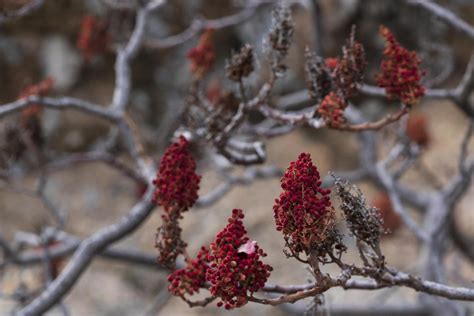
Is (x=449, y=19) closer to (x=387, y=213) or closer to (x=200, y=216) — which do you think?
(x=387, y=213)

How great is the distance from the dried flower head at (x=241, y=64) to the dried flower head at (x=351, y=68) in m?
0.39

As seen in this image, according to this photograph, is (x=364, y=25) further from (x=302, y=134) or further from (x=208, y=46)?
(x=208, y=46)

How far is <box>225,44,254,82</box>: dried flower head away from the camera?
2.71 m

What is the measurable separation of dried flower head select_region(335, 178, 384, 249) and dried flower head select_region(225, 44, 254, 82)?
987 millimetres

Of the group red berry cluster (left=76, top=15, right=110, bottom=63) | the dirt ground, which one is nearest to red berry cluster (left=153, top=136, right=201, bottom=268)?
red berry cluster (left=76, top=15, right=110, bottom=63)

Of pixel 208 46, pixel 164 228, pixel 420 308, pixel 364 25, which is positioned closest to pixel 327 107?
pixel 164 228

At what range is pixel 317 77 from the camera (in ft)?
8.69

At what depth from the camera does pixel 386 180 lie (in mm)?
5195

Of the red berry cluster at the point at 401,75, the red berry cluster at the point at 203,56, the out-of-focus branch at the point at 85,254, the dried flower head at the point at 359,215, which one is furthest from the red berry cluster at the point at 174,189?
the red berry cluster at the point at 203,56

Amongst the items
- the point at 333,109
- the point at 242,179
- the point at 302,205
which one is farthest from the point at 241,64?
the point at 242,179

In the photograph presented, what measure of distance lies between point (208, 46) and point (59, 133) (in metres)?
4.71

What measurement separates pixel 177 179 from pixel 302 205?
2.39 feet

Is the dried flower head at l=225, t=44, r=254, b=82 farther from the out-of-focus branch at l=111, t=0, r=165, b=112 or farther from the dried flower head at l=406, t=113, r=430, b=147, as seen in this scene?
the dried flower head at l=406, t=113, r=430, b=147

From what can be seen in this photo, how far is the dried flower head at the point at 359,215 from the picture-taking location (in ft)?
6.01
